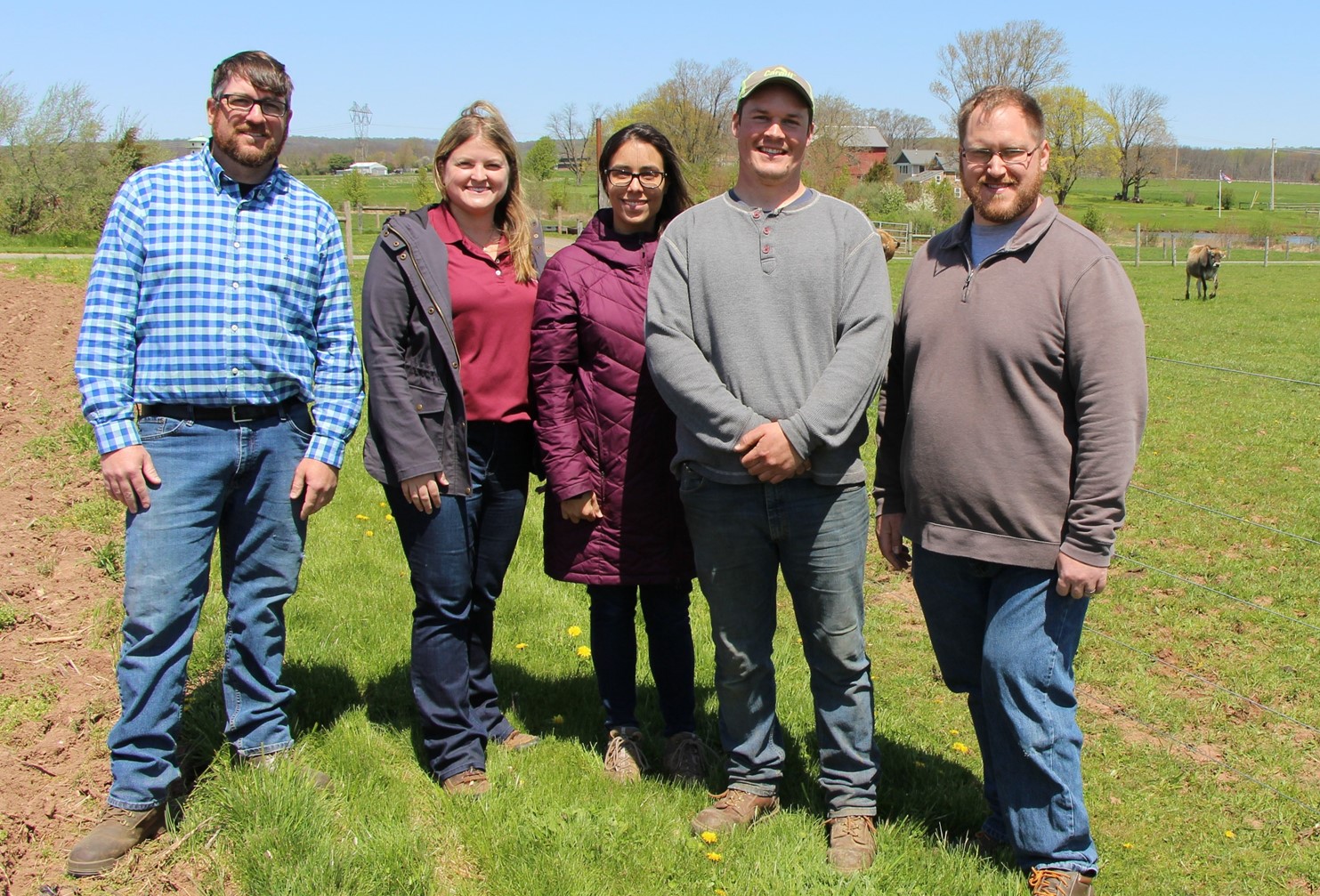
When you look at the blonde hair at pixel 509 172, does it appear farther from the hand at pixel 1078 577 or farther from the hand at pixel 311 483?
the hand at pixel 1078 577

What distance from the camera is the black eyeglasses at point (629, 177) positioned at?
11.3 feet

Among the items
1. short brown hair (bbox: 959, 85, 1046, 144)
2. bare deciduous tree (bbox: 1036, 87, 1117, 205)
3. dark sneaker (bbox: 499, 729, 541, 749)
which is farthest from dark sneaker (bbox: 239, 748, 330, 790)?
bare deciduous tree (bbox: 1036, 87, 1117, 205)

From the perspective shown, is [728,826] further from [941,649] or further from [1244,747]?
[1244,747]

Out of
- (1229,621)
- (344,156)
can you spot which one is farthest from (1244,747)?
(344,156)

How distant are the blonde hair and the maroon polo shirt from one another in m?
0.07

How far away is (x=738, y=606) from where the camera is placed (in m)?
3.28

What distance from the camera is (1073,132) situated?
238 ft

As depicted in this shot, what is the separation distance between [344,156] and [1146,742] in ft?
360

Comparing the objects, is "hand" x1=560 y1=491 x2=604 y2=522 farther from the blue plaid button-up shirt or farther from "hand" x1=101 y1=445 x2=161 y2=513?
"hand" x1=101 y1=445 x2=161 y2=513

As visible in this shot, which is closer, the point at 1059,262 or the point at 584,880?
the point at 1059,262

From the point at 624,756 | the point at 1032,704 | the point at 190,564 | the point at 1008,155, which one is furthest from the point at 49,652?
the point at 1008,155

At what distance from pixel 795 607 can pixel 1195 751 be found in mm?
2198

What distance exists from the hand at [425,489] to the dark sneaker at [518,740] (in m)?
1.03

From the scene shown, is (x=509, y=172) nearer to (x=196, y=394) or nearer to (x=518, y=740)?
(x=196, y=394)
